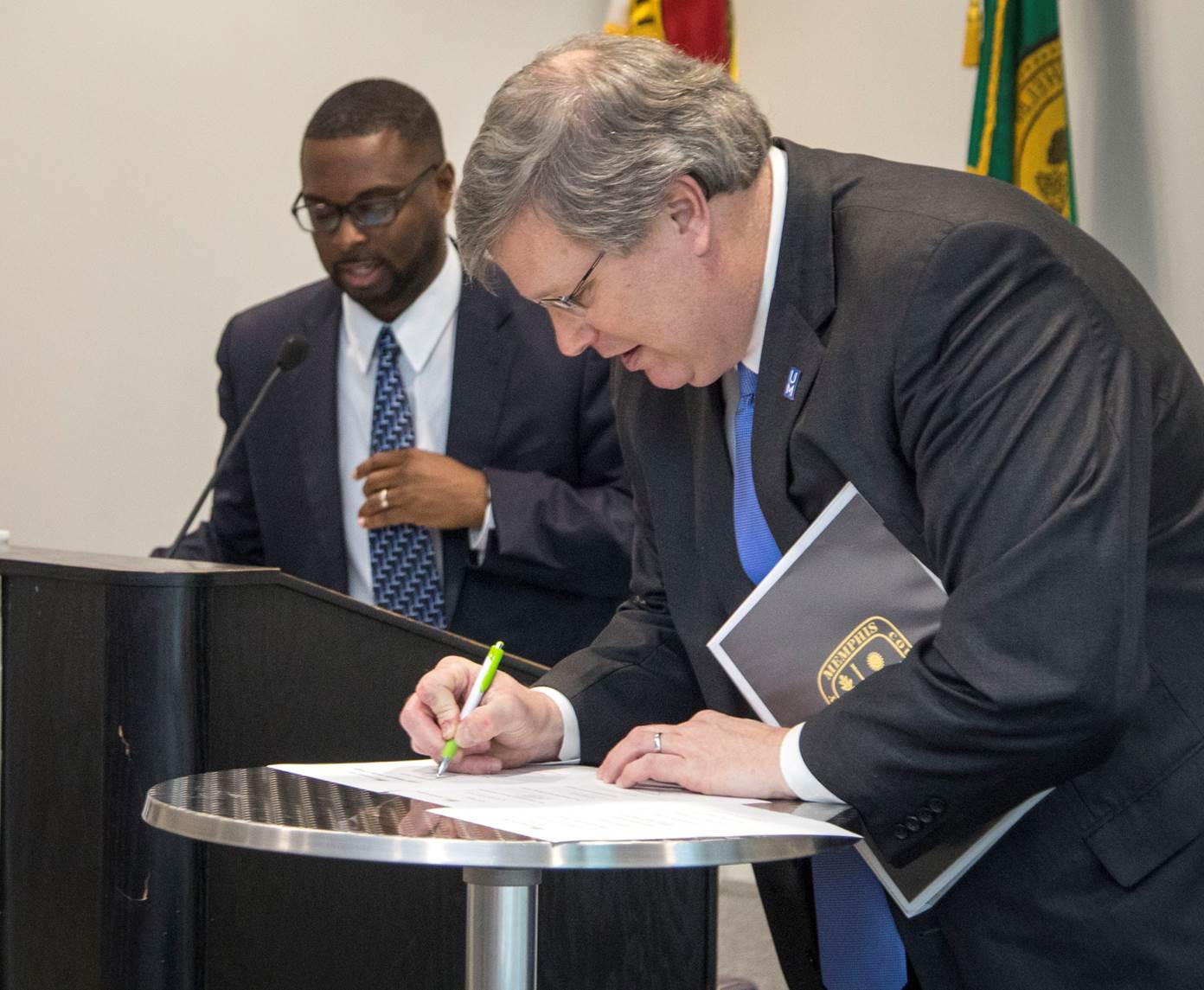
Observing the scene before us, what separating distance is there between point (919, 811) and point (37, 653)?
3.60ft

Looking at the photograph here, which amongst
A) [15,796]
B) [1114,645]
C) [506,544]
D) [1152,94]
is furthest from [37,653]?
[1152,94]

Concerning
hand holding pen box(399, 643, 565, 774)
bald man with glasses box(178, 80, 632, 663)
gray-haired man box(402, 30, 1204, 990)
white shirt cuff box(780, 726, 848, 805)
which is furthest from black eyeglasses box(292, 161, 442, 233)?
white shirt cuff box(780, 726, 848, 805)

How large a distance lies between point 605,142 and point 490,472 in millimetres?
1199

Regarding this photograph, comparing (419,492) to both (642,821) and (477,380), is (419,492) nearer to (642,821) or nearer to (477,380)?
(477,380)

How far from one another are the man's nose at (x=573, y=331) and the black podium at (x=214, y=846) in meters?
0.44

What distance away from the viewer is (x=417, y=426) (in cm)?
279

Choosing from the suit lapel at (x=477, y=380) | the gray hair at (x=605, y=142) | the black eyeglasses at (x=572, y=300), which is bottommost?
the suit lapel at (x=477, y=380)

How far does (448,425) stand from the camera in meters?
2.76

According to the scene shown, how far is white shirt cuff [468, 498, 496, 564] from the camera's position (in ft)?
8.39

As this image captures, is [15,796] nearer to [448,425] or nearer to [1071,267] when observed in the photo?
[448,425]

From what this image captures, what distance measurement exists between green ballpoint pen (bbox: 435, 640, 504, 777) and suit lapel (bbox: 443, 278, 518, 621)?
1.19 meters

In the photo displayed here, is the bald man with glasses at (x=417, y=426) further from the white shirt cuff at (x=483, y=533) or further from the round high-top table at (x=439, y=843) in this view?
the round high-top table at (x=439, y=843)

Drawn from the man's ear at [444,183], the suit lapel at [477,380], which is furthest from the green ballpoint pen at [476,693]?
the man's ear at [444,183]

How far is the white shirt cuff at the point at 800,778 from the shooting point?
129cm
